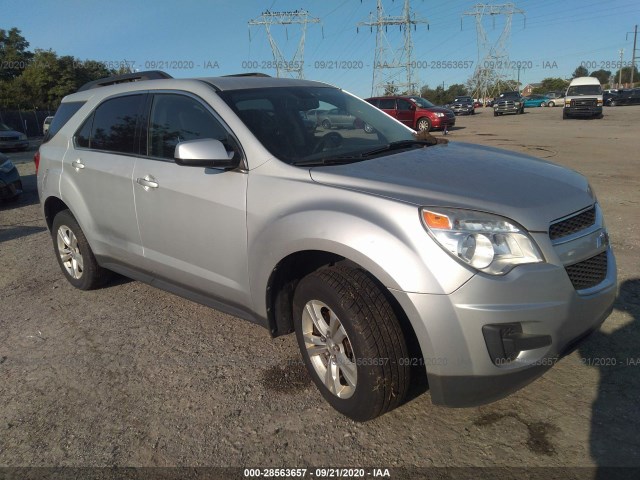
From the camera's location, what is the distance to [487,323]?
2.17 meters

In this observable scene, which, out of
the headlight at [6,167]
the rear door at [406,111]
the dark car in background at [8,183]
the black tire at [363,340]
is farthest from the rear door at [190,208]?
the rear door at [406,111]

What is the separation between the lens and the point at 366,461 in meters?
2.40

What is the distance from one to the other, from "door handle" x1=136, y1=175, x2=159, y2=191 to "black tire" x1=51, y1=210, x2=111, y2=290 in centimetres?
121

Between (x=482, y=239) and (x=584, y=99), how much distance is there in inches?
1187

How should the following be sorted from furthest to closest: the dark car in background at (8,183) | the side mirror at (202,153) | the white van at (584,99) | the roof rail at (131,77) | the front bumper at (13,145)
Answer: the white van at (584,99)
the front bumper at (13,145)
the dark car in background at (8,183)
the roof rail at (131,77)
the side mirror at (202,153)

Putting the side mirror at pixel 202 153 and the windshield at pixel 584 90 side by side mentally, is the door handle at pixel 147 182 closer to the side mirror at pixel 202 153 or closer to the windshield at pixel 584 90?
the side mirror at pixel 202 153

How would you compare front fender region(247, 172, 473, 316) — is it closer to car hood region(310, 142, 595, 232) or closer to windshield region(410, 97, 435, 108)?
car hood region(310, 142, 595, 232)

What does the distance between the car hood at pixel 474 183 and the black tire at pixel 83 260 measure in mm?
2670

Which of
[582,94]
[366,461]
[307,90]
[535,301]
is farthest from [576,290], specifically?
[582,94]

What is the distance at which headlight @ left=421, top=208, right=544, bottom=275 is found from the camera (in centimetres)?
221

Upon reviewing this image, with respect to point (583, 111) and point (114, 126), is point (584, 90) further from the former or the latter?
point (114, 126)

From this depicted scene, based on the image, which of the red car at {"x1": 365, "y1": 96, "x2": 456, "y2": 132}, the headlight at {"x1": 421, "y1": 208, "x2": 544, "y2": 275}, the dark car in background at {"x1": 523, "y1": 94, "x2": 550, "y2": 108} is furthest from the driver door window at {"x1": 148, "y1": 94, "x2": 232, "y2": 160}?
the dark car in background at {"x1": 523, "y1": 94, "x2": 550, "y2": 108}

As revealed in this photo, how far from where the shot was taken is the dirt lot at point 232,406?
2.46 meters

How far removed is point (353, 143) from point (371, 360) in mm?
1548
